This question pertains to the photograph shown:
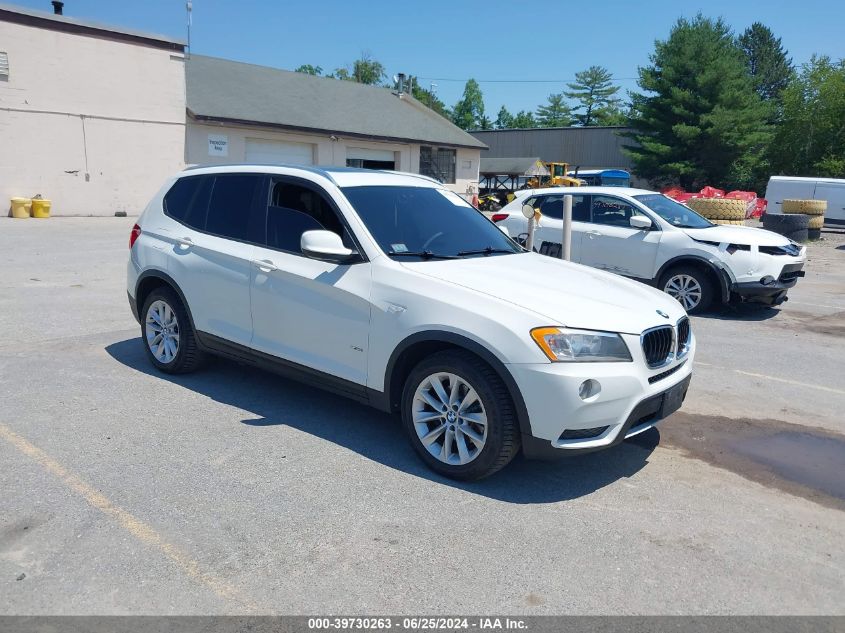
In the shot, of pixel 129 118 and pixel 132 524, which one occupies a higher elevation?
pixel 129 118

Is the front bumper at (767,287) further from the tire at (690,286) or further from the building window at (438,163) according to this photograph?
the building window at (438,163)

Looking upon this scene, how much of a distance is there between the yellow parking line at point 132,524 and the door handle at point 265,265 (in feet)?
5.97

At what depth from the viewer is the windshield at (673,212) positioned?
10102 mm

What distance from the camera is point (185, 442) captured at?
4637 mm

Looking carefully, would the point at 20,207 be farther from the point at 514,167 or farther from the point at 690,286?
the point at 514,167

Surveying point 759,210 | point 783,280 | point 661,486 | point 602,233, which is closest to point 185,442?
point 661,486

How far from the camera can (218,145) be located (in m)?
25.8

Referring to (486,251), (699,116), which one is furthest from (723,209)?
(699,116)

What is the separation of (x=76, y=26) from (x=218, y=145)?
575 cm

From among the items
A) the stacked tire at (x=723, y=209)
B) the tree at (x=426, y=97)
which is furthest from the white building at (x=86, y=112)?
the tree at (x=426, y=97)

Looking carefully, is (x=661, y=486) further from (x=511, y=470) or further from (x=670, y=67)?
(x=670, y=67)

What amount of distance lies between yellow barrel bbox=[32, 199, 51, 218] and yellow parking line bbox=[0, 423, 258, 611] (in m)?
19.9

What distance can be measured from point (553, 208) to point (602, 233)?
96 centimetres

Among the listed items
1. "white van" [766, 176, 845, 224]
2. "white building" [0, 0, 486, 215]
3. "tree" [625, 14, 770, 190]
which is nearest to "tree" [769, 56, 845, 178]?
"tree" [625, 14, 770, 190]
